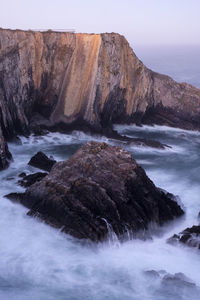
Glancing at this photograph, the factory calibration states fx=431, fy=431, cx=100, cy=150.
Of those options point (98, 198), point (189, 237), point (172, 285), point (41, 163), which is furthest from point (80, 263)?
point (41, 163)

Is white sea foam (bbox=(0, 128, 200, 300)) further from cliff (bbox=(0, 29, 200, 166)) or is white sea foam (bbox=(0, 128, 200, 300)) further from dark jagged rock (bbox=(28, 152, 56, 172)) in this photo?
cliff (bbox=(0, 29, 200, 166))

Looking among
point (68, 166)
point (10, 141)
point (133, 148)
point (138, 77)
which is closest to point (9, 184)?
point (68, 166)

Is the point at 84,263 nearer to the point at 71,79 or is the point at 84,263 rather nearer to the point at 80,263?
the point at 80,263

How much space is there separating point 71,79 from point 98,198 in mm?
14601

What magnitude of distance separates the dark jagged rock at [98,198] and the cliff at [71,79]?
10.6m

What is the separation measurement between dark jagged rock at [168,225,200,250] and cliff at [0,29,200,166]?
1303 cm

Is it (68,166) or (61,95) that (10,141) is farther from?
(68,166)

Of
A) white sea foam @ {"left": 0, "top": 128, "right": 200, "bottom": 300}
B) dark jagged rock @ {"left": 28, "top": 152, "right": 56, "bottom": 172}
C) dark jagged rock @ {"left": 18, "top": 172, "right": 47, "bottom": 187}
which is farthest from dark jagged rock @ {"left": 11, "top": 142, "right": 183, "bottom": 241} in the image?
dark jagged rock @ {"left": 28, "top": 152, "right": 56, "bottom": 172}

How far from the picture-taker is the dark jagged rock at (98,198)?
11.8 m

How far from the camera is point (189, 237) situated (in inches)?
460

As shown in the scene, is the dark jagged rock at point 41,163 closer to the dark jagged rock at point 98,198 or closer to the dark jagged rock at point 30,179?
the dark jagged rock at point 30,179

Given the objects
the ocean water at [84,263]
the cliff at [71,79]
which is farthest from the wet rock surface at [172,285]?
the cliff at [71,79]

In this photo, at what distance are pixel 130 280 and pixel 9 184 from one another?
6998mm

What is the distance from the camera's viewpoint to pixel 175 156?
21484 millimetres
